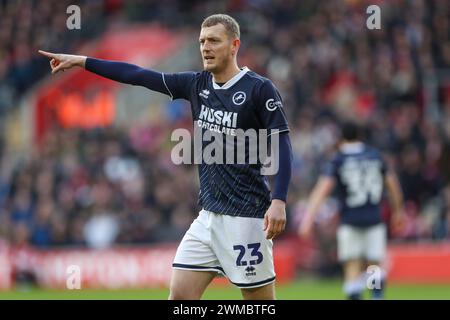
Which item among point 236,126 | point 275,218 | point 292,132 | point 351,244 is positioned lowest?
point 351,244

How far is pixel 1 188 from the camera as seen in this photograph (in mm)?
20938

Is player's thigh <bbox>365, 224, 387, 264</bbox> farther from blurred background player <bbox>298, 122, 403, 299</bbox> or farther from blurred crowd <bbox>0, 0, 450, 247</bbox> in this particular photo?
blurred crowd <bbox>0, 0, 450, 247</bbox>

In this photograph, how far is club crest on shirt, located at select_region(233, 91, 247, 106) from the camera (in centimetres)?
773

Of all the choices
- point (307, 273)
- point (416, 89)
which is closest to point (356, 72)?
point (416, 89)

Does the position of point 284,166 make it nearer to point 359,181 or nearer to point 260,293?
point 260,293

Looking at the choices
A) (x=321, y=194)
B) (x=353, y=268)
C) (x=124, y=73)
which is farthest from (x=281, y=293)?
(x=124, y=73)

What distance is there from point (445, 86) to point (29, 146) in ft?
28.8

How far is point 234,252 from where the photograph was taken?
25.3ft

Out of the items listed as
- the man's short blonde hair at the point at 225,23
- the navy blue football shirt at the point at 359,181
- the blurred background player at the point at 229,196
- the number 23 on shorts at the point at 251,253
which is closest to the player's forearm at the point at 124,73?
the blurred background player at the point at 229,196

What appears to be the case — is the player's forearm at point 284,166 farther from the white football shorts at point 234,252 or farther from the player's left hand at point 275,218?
the white football shorts at point 234,252

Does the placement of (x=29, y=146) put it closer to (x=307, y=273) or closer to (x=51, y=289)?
(x=51, y=289)

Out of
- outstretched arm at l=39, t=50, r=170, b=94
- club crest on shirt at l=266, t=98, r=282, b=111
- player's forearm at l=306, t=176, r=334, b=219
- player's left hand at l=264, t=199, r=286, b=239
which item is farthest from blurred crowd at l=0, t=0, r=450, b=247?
player's left hand at l=264, t=199, r=286, b=239

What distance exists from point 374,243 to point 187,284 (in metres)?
5.21
